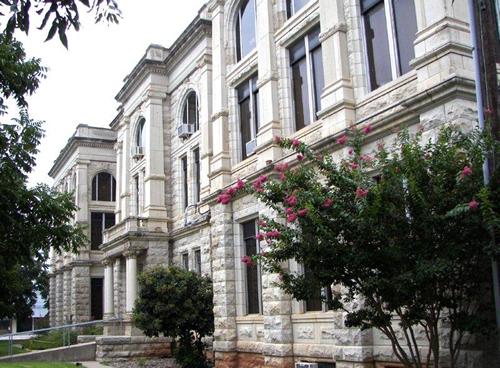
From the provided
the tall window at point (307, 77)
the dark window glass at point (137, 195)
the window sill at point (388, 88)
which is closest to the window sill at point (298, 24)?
the tall window at point (307, 77)

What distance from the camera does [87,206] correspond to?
41094 millimetres

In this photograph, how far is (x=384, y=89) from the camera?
40.7ft

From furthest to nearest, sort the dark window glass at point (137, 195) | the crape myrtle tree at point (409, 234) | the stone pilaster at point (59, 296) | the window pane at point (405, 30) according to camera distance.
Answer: the stone pilaster at point (59, 296) < the dark window glass at point (137, 195) < the window pane at point (405, 30) < the crape myrtle tree at point (409, 234)

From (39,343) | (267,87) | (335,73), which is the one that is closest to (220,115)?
(267,87)

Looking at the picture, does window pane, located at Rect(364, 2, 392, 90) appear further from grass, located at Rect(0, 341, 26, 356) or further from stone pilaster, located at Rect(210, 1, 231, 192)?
grass, located at Rect(0, 341, 26, 356)

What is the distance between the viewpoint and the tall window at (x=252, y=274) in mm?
16625

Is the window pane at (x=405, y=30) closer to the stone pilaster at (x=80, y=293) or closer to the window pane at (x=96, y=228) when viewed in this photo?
the stone pilaster at (x=80, y=293)

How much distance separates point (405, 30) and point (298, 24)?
4.05 meters

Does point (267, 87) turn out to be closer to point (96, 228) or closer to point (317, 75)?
point (317, 75)

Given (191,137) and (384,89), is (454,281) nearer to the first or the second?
(384,89)

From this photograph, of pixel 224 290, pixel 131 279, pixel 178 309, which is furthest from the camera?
pixel 131 279

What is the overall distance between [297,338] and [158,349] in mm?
11199

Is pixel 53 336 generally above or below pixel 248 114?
below

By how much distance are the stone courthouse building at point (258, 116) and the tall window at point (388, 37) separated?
0.09 ft
